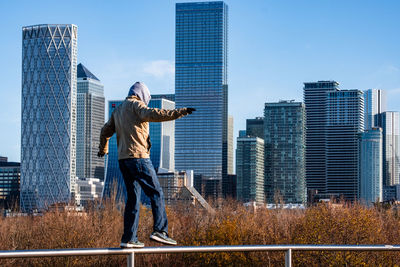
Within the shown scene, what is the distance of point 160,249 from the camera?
8422 mm

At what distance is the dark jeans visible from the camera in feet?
31.4

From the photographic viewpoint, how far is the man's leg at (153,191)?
31.3 ft

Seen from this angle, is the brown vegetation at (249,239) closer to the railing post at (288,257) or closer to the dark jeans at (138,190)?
the railing post at (288,257)

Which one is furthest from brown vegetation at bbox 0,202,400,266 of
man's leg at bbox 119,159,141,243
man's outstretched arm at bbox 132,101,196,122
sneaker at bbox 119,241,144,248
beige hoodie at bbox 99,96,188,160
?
man's outstretched arm at bbox 132,101,196,122

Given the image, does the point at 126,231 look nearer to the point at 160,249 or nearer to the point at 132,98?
the point at 160,249

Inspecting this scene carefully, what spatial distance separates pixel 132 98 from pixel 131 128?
1.70 feet

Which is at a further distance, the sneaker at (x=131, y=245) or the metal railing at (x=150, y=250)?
the sneaker at (x=131, y=245)

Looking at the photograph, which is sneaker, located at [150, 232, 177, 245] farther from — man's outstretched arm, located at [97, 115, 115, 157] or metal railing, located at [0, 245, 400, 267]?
man's outstretched arm, located at [97, 115, 115, 157]

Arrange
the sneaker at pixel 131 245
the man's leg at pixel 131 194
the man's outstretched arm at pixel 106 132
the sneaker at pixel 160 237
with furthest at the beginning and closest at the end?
A: the man's outstretched arm at pixel 106 132 → the man's leg at pixel 131 194 → the sneaker at pixel 160 237 → the sneaker at pixel 131 245

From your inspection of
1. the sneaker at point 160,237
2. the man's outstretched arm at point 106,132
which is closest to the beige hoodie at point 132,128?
the man's outstretched arm at point 106,132

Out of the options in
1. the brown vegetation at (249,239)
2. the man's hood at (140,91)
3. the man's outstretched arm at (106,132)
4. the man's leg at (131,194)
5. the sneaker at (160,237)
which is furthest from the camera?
the brown vegetation at (249,239)

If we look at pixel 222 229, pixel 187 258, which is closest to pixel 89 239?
pixel 222 229

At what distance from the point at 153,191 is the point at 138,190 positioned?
26cm

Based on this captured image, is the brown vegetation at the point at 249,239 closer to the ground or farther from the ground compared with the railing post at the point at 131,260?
closer to the ground
